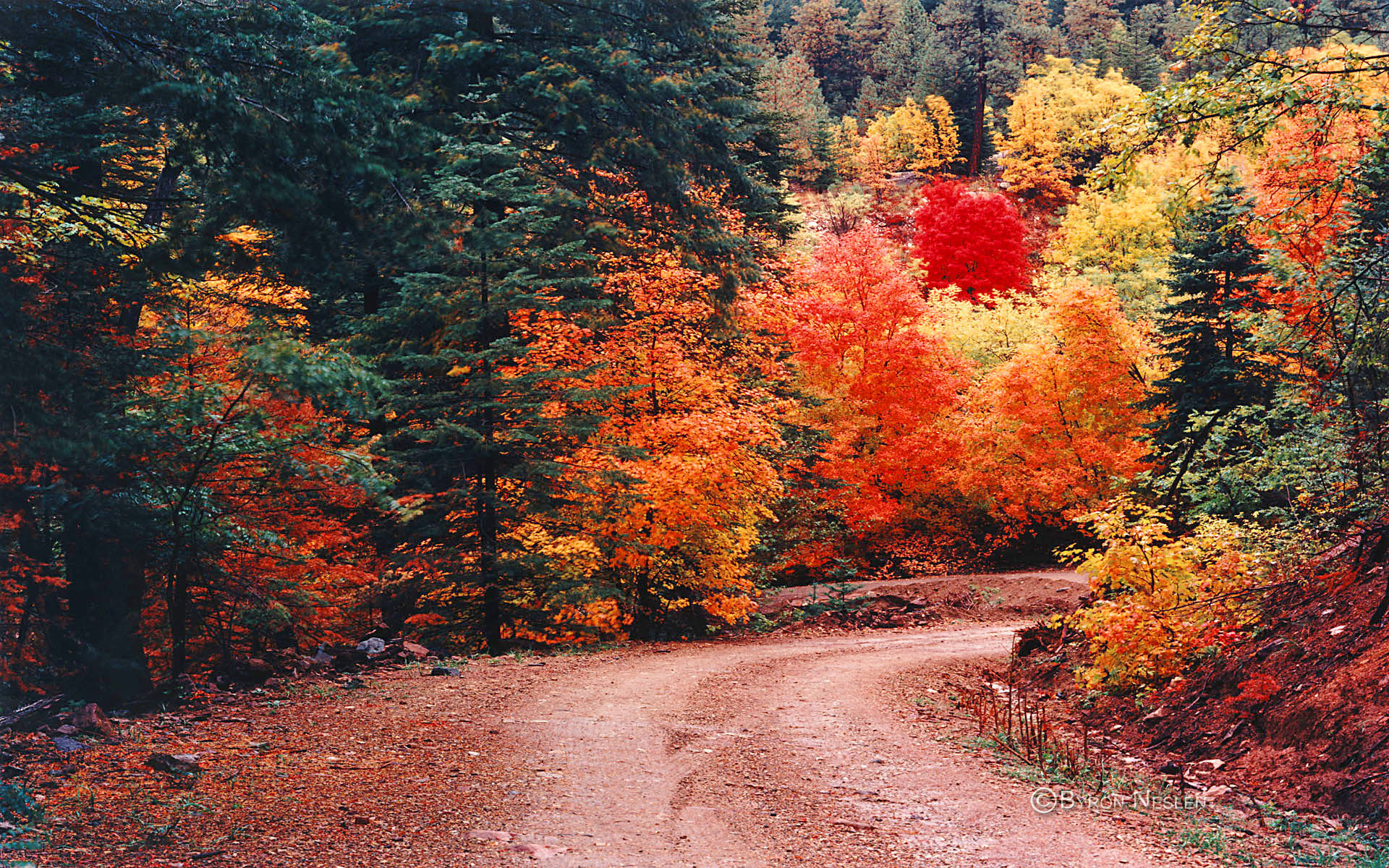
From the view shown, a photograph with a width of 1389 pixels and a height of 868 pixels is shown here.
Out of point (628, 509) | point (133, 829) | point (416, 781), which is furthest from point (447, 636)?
point (133, 829)

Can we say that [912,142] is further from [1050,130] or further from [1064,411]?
[1064,411]

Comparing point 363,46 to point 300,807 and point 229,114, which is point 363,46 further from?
point 300,807

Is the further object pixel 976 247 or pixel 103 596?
pixel 976 247

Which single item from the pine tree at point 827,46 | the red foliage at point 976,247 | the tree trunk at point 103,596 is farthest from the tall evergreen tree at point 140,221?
the pine tree at point 827,46

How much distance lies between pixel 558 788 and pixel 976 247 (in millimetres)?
41818

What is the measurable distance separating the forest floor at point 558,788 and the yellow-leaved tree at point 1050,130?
5175cm

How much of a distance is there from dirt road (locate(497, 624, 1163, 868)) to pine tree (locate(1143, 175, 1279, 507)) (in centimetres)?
1252

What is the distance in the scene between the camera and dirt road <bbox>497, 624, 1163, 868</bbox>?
5434 millimetres

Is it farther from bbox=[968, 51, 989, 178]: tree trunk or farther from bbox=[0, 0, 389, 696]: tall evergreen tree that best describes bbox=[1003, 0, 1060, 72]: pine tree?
bbox=[0, 0, 389, 696]: tall evergreen tree

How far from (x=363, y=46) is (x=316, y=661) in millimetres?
9894

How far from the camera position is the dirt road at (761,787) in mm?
5434

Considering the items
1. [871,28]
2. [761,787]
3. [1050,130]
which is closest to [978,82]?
[1050,130]

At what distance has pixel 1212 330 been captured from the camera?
19781 millimetres

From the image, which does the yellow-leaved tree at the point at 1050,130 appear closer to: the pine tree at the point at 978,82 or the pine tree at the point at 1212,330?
the pine tree at the point at 978,82
